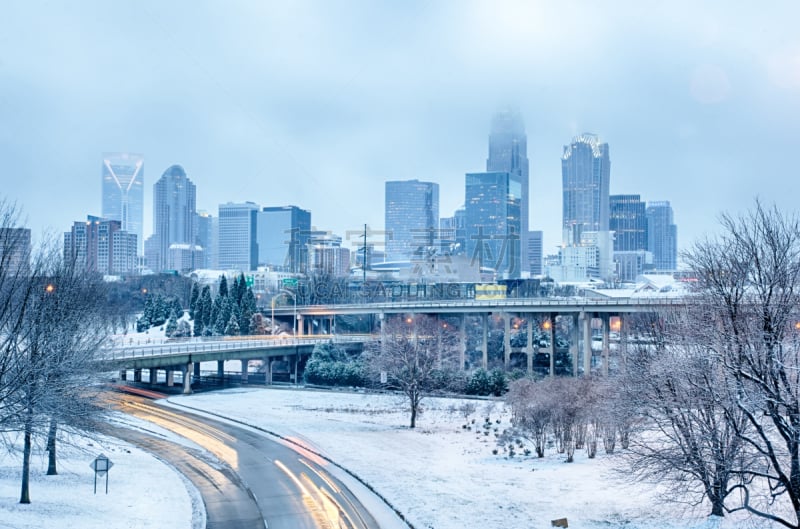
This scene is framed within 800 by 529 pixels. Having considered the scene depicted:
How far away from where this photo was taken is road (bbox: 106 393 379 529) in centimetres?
2403

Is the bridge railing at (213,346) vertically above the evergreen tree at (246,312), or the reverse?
the evergreen tree at (246,312)

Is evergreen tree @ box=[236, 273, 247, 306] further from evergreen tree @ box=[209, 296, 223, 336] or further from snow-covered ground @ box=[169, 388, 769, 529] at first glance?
snow-covered ground @ box=[169, 388, 769, 529]

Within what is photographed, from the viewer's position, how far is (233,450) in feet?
118

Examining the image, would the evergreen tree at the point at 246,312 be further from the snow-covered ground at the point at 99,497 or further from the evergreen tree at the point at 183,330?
the snow-covered ground at the point at 99,497

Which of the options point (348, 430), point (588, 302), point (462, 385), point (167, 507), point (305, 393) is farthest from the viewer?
point (588, 302)

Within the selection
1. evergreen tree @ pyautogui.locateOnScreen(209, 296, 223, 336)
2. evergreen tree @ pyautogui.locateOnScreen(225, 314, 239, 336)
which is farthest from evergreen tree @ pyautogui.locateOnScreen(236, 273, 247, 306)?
evergreen tree @ pyautogui.locateOnScreen(225, 314, 239, 336)

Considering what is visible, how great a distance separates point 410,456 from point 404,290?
111m

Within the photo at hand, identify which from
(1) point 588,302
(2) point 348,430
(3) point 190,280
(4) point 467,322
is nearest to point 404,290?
(4) point 467,322

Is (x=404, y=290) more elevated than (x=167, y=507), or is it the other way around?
(x=404, y=290)

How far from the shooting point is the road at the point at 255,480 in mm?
24031

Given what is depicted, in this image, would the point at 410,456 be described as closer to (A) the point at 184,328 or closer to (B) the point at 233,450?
(B) the point at 233,450

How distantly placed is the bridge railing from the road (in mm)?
8844

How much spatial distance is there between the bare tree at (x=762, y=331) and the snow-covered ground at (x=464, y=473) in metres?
4.27

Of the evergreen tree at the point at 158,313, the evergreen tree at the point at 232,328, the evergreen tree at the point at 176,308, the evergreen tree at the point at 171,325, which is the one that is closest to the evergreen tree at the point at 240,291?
the evergreen tree at the point at 232,328
